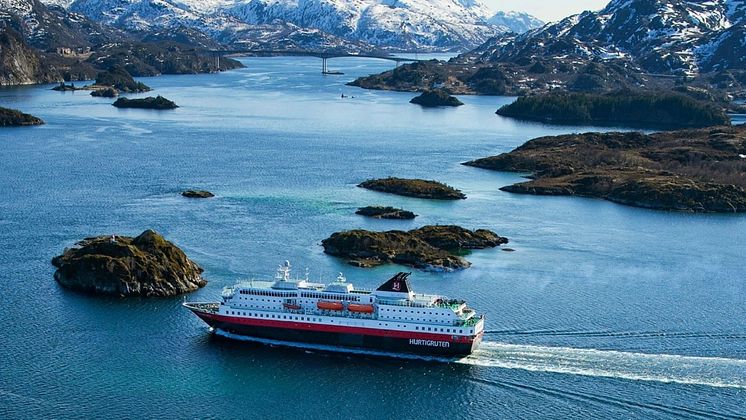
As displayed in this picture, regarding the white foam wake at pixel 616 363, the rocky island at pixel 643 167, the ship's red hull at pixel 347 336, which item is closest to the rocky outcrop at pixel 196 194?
the rocky island at pixel 643 167

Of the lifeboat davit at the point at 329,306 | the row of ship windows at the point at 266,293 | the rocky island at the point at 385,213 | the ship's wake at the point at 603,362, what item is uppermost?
the row of ship windows at the point at 266,293

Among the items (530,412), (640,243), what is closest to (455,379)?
(530,412)

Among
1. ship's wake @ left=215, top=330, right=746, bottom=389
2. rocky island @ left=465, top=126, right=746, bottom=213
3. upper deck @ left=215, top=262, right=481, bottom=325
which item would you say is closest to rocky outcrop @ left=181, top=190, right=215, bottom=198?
rocky island @ left=465, top=126, right=746, bottom=213

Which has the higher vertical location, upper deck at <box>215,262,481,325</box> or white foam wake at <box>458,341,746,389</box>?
upper deck at <box>215,262,481,325</box>

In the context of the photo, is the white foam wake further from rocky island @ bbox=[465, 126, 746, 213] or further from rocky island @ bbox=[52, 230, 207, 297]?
rocky island @ bbox=[465, 126, 746, 213]

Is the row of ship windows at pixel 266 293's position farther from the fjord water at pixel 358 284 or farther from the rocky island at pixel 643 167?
the rocky island at pixel 643 167

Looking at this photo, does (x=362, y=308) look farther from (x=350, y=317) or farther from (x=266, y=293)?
(x=266, y=293)

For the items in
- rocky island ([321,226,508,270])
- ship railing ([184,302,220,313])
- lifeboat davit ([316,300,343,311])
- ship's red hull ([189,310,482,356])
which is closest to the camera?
ship's red hull ([189,310,482,356])
